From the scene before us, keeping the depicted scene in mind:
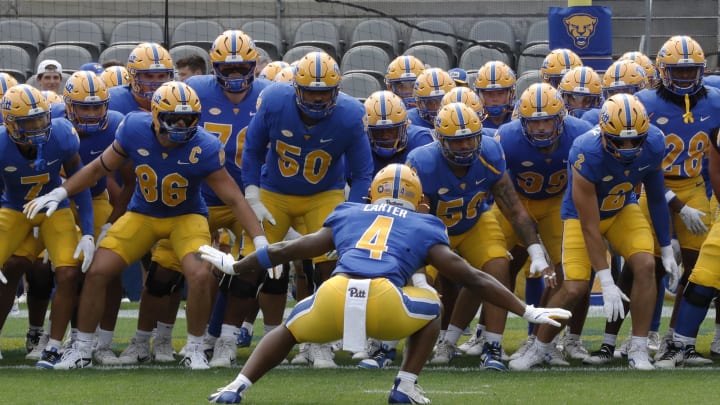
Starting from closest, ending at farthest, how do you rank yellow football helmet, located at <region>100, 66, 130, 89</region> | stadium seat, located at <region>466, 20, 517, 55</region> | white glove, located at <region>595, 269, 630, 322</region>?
white glove, located at <region>595, 269, 630, 322</region>, yellow football helmet, located at <region>100, 66, 130, 89</region>, stadium seat, located at <region>466, 20, 517, 55</region>

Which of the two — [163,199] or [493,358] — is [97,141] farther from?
[493,358]

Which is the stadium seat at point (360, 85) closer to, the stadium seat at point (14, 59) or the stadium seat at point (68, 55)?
the stadium seat at point (68, 55)

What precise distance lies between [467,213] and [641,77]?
2148 millimetres

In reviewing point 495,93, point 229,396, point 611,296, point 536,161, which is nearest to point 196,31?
point 495,93

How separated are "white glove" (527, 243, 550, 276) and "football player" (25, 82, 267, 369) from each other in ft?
5.34

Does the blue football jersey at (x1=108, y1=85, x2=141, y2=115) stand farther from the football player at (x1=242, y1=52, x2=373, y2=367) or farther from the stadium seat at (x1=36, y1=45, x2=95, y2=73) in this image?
the stadium seat at (x1=36, y1=45, x2=95, y2=73)

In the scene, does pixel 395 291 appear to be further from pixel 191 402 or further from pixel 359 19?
A: pixel 359 19

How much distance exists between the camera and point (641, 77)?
9594 mm

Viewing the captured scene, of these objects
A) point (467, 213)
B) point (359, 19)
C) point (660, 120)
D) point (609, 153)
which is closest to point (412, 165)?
point (467, 213)

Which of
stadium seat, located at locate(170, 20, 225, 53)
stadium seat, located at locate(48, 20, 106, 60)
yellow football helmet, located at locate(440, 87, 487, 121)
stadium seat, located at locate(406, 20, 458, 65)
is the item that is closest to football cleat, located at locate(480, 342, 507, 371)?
yellow football helmet, located at locate(440, 87, 487, 121)

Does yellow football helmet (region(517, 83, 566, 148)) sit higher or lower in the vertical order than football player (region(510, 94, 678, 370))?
higher

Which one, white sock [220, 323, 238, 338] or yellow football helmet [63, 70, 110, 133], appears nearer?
white sock [220, 323, 238, 338]

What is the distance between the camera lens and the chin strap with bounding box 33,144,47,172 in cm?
805

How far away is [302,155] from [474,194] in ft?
3.63
